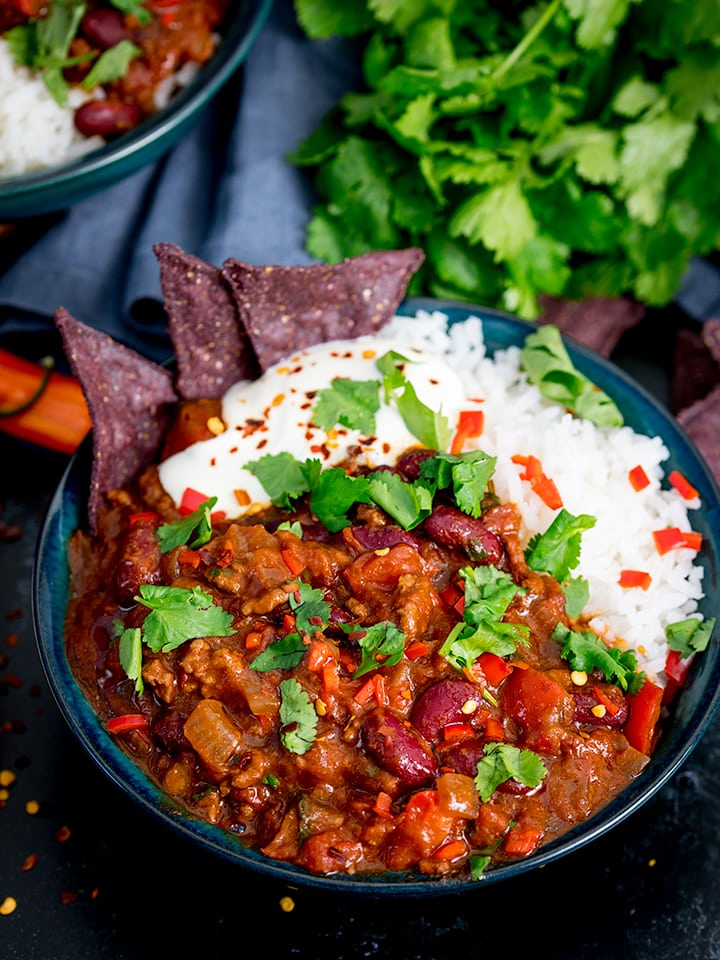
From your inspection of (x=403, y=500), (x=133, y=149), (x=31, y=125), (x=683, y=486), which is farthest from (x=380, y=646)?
(x=31, y=125)

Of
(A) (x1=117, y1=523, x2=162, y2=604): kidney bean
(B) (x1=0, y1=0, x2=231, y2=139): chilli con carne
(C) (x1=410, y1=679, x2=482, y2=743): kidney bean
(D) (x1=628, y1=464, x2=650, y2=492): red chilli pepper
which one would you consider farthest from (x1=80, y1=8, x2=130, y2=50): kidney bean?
(C) (x1=410, y1=679, x2=482, y2=743): kidney bean

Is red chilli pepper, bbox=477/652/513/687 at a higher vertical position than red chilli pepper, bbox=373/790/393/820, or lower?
higher

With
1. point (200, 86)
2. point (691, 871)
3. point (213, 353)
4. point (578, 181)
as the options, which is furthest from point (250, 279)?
point (691, 871)

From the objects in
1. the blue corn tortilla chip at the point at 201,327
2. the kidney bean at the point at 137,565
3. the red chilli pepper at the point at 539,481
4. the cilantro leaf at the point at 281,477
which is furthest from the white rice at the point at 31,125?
the red chilli pepper at the point at 539,481

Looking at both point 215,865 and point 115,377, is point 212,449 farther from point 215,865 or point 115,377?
point 215,865

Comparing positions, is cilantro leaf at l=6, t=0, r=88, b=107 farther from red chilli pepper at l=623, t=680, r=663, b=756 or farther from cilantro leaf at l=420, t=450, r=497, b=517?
red chilli pepper at l=623, t=680, r=663, b=756
